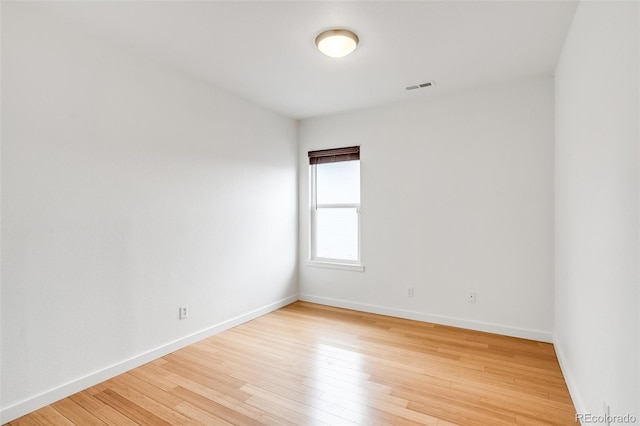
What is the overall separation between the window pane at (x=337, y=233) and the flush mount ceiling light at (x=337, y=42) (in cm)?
220

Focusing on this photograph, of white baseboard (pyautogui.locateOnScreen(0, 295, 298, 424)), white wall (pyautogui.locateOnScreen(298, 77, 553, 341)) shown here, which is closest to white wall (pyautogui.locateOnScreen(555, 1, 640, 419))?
white wall (pyautogui.locateOnScreen(298, 77, 553, 341))

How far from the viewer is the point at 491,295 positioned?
341cm

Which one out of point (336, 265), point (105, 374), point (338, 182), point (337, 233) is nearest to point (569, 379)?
point (336, 265)

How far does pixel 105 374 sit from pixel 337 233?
114 inches

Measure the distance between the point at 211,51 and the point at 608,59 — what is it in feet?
8.55

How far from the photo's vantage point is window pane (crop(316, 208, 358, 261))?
4.32 m

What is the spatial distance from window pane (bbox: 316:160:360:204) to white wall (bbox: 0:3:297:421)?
1186mm

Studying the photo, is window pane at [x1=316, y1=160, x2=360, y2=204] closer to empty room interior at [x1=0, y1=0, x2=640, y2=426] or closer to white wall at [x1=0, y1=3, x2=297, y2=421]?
empty room interior at [x1=0, y1=0, x2=640, y2=426]

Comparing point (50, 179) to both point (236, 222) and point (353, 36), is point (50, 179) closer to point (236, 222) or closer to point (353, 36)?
point (236, 222)

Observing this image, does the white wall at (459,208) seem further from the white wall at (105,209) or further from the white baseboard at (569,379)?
the white wall at (105,209)

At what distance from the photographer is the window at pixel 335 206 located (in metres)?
4.29

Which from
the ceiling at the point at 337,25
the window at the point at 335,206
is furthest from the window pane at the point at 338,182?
the ceiling at the point at 337,25

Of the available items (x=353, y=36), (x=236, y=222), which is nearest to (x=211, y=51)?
(x=353, y=36)

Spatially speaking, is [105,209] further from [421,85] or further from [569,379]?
[569,379]
